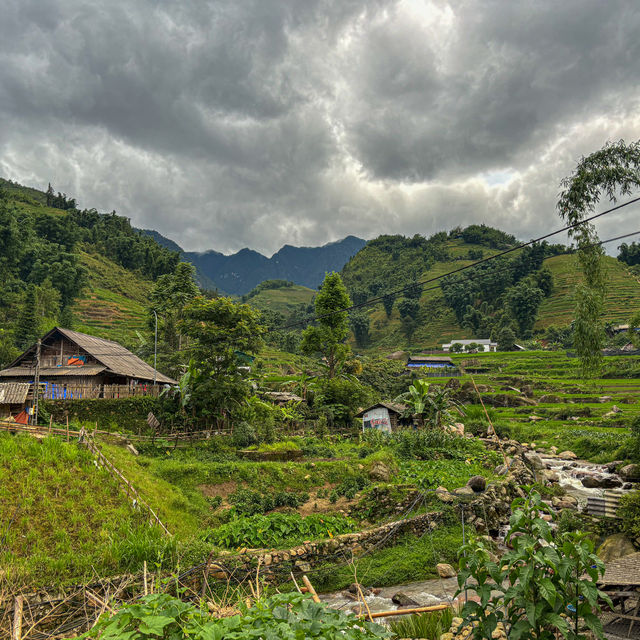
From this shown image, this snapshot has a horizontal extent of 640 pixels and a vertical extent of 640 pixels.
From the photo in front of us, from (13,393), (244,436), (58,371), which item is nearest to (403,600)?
(244,436)

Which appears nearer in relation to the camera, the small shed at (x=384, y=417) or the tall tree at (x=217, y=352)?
the tall tree at (x=217, y=352)

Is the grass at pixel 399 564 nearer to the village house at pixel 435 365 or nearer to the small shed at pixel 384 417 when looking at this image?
the small shed at pixel 384 417

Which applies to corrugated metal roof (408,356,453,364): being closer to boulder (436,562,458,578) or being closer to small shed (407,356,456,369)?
small shed (407,356,456,369)

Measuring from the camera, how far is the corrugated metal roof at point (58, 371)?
22094 mm

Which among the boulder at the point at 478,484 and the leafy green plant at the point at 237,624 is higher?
the leafy green plant at the point at 237,624

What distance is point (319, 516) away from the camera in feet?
38.0

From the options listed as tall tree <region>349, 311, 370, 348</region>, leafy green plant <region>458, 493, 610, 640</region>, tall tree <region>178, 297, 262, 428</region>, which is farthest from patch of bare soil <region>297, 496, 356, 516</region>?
tall tree <region>349, 311, 370, 348</region>

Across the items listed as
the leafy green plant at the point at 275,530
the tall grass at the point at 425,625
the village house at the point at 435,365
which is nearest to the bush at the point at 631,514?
the tall grass at the point at 425,625

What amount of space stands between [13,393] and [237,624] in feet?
68.0

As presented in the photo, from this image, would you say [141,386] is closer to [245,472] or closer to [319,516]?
[245,472]

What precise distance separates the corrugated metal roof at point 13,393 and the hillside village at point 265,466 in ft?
0.27

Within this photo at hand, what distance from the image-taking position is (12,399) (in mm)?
18812

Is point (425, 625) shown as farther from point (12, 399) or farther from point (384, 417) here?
point (384, 417)

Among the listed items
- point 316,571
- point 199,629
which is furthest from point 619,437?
point 199,629
